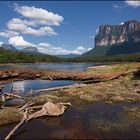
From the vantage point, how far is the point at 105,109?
33594 mm

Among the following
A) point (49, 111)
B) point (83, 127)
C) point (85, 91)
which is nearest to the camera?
point (83, 127)

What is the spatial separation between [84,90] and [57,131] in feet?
A: 65.3

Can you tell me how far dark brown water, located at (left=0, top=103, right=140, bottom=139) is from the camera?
23719mm

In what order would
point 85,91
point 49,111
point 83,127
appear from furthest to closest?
point 85,91 < point 49,111 < point 83,127

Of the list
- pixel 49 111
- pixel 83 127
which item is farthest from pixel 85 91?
pixel 83 127

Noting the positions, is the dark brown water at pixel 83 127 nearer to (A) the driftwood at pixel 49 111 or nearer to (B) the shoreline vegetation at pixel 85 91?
(A) the driftwood at pixel 49 111

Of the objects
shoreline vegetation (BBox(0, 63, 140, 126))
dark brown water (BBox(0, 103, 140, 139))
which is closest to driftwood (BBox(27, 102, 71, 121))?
dark brown water (BBox(0, 103, 140, 139))

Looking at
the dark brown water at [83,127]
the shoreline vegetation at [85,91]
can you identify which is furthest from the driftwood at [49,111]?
the shoreline vegetation at [85,91]

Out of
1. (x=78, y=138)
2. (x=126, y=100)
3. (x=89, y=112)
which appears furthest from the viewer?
(x=126, y=100)

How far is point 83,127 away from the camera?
26.1m

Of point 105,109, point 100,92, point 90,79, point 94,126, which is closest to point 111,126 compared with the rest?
point 94,126

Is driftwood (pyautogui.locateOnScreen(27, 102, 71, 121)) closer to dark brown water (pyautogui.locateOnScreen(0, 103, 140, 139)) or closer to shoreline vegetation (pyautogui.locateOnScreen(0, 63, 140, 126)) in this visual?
dark brown water (pyautogui.locateOnScreen(0, 103, 140, 139))

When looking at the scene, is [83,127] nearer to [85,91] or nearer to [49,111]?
[49,111]

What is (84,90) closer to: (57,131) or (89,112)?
(89,112)
